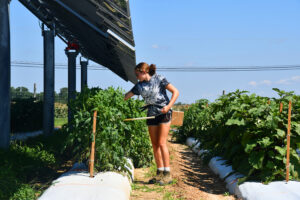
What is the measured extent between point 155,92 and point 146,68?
0.39m

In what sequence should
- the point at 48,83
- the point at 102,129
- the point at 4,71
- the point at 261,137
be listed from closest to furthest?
the point at 102,129 < the point at 261,137 < the point at 4,71 < the point at 48,83

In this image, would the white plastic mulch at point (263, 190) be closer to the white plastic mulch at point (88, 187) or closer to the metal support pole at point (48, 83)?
the white plastic mulch at point (88, 187)

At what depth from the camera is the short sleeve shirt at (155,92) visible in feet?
17.7

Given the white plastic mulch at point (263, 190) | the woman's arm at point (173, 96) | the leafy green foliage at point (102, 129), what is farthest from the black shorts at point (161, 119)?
the white plastic mulch at point (263, 190)

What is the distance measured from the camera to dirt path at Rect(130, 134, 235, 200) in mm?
4926

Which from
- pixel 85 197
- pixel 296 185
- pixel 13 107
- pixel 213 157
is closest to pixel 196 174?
pixel 213 157

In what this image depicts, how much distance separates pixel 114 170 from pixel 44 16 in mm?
6396

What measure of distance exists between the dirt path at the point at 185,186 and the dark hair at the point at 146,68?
1.71 m

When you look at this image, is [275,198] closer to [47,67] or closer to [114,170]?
[114,170]

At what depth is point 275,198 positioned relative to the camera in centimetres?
432

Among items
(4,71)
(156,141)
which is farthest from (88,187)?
(4,71)

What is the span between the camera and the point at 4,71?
6.94 m

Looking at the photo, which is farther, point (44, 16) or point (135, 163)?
point (44, 16)

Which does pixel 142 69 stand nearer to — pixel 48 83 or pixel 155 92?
pixel 155 92
